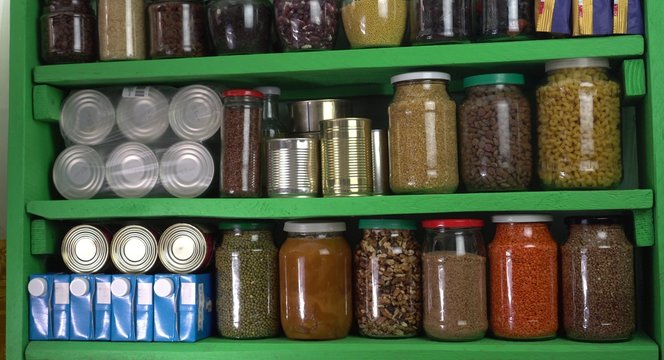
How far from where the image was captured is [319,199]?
1676 millimetres

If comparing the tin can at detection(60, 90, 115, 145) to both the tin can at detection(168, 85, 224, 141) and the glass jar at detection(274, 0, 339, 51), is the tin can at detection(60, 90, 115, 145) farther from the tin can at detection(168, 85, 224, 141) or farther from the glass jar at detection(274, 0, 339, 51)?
the glass jar at detection(274, 0, 339, 51)

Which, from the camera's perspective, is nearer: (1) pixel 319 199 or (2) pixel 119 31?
(1) pixel 319 199

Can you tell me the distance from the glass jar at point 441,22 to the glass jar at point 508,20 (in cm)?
5

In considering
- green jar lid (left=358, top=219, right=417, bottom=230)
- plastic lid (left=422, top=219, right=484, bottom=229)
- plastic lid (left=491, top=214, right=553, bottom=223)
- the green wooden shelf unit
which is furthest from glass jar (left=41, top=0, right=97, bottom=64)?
plastic lid (left=491, top=214, right=553, bottom=223)

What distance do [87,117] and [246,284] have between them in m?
0.54

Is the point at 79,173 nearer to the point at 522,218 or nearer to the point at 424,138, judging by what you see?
the point at 424,138

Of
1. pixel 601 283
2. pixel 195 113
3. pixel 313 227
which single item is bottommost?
pixel 601 283

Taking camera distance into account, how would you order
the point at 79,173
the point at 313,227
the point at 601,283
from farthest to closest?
the point at 79,173, the point at 313,227, the point at 601,283

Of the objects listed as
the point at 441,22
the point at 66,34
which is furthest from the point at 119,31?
the point at 441,22

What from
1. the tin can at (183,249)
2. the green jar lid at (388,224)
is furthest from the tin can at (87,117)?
the green jar lid at (388,224)

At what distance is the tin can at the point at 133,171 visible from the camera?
1799 millimetres

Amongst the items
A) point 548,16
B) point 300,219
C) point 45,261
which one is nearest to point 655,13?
point 548,16

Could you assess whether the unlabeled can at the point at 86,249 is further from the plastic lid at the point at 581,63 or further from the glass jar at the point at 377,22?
the plastic lid at the point at 581,63

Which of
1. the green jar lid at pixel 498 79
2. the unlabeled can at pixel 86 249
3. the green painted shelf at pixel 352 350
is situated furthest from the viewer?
the unlabeled can at pixel 86 249
